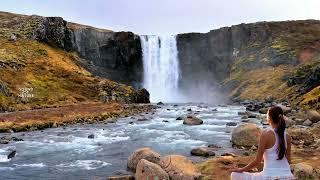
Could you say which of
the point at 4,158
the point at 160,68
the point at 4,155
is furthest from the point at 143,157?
the point at 160,68

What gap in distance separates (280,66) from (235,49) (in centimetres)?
2830

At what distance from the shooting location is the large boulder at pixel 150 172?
20656mm

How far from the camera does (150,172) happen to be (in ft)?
67.9

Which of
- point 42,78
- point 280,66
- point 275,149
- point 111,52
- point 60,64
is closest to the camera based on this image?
point 275,149

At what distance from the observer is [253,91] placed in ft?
381

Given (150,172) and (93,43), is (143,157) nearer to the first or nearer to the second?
(150,172)

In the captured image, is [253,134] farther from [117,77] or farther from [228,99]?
[117,77]

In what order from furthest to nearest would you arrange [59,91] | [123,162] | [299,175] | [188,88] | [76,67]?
1. [188,88]
2. [76,67]
3. [59,91]
4. [123,162]
5. [299,175]

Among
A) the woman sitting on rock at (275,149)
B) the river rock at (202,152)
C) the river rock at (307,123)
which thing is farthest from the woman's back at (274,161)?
the river rock at (307,123)

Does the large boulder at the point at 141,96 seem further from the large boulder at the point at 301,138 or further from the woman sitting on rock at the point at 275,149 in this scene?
the woman sitting on rock at the point at 275,149

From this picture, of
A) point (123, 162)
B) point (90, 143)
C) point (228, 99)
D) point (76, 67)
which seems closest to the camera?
point (123, 162)

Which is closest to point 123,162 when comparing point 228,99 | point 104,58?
point 228,99

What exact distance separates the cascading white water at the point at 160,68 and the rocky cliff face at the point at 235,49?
160 inches

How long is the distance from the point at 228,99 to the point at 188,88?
28.8 metres
